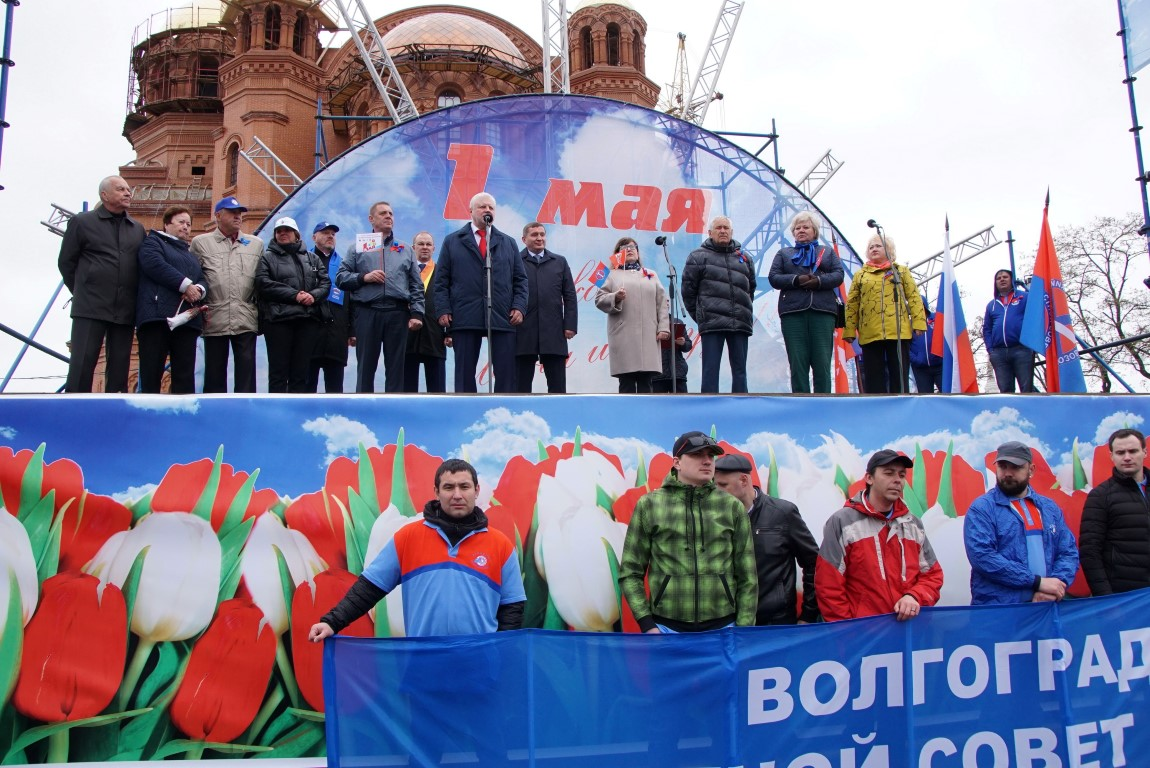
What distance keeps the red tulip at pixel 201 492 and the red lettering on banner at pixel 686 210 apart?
8084 mm

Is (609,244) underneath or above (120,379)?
above

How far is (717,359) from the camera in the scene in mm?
7191

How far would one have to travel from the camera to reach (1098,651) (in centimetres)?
442

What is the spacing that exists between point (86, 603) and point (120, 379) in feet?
6.29

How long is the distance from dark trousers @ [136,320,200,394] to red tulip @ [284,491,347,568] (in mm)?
1609

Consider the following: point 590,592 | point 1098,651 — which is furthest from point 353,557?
point 1098,651

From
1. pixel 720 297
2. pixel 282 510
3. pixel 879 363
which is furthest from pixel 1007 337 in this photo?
pixel 282 510

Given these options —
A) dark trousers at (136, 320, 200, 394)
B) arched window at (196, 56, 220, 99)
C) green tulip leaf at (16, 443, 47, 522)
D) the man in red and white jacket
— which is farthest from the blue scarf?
arched window at (196, 56, 220, 99)

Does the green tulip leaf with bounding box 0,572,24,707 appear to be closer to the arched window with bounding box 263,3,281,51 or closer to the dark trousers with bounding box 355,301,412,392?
the dark trousers with bounding box 355,301,412,392

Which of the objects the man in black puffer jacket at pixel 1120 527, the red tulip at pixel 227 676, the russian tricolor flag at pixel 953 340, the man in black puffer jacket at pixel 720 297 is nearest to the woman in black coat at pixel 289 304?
the red tulip at pixel 227 676

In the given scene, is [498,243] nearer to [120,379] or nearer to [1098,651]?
[120,379]

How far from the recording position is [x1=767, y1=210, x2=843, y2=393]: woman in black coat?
23.7 ft

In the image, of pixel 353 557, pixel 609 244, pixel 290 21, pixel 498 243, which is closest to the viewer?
pixel 353 557

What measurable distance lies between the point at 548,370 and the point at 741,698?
3775 mm
